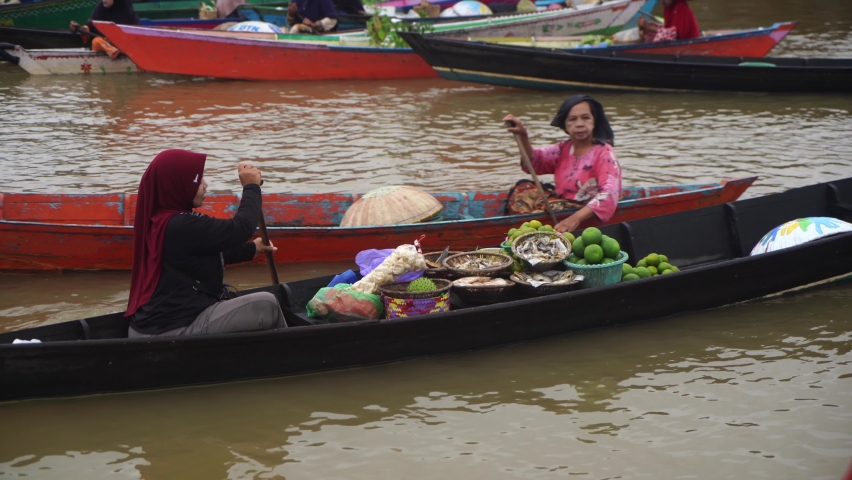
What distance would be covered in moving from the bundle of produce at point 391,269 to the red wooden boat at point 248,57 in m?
7.98

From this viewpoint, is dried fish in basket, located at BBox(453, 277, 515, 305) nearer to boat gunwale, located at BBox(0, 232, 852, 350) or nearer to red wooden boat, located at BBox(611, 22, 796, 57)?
boat gunwale, located at BBox(0, 232, 852, 350)

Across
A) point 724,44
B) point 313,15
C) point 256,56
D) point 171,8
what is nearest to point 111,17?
point 256,56

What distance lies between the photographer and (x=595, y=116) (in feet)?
→ 19.8

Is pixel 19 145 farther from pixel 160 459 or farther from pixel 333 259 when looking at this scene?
pixel 160 459

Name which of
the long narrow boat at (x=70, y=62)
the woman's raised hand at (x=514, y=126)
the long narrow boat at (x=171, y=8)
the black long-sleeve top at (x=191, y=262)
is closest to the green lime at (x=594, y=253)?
the woman's raised hand at (x=514, y=126)

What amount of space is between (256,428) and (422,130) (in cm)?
648

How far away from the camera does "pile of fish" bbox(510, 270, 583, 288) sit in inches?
197

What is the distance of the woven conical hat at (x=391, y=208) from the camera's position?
6.33 metres

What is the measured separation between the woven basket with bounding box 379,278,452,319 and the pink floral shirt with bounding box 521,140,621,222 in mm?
1530

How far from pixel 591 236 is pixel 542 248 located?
0.29m

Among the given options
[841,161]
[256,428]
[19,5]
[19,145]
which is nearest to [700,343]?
[256,428]

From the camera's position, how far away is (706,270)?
17.1 feet

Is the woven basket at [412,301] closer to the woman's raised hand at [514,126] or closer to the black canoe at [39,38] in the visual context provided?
the woman's raised hand at [514,126]

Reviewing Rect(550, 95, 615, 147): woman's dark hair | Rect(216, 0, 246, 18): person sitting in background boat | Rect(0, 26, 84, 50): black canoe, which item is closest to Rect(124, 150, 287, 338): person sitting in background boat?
Rect(550, 95, 615, 147): woman's dark hair
